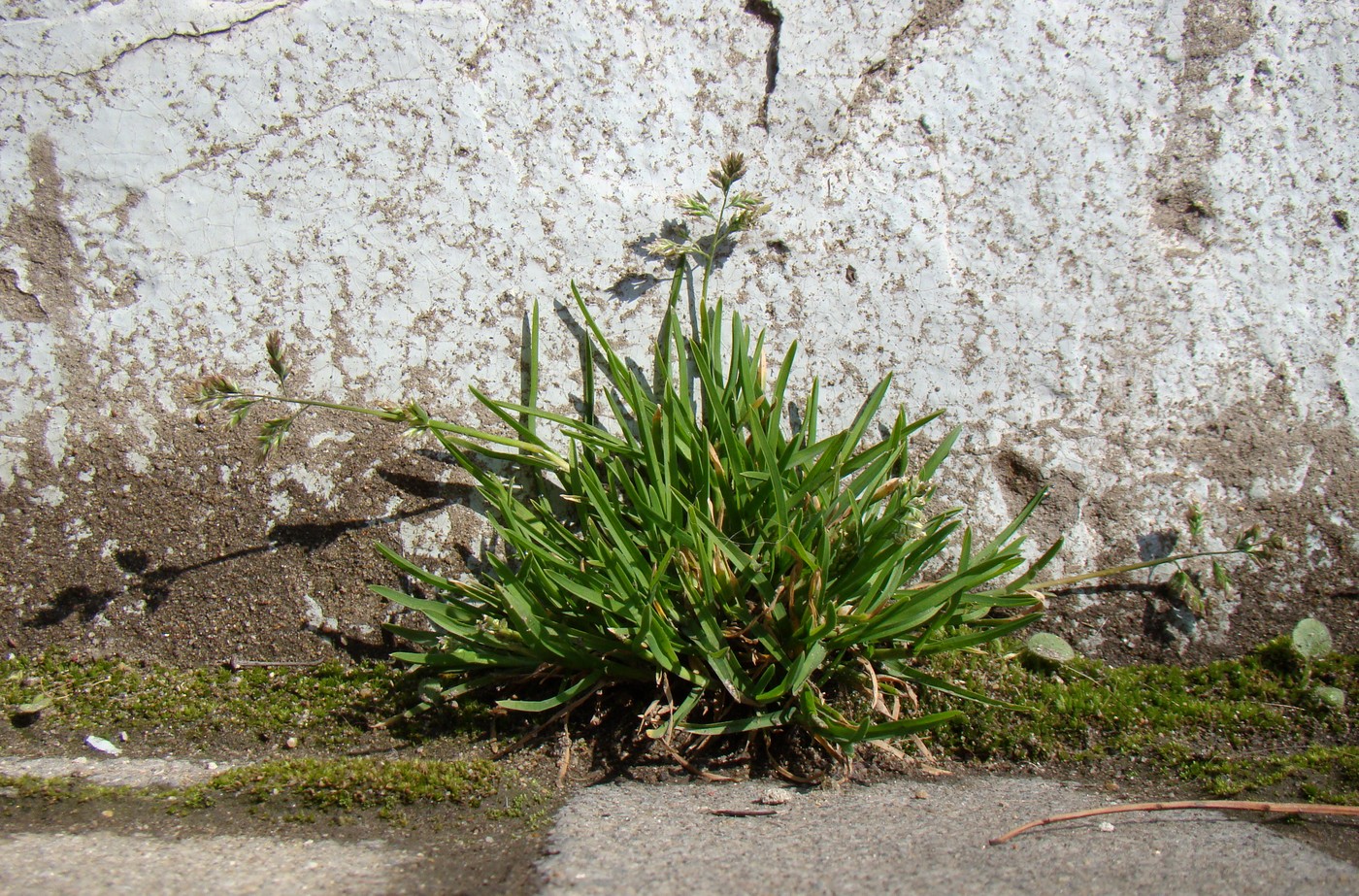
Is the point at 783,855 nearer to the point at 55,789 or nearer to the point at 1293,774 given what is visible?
the point at 1293,774

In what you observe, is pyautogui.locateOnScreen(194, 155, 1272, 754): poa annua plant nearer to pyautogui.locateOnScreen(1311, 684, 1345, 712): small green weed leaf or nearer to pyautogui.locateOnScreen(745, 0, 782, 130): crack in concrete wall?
pyautogui.locateOnScreen(745, 0, 782, 130): crack in concrete wall

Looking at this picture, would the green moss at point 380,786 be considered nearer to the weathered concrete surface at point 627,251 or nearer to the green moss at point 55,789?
the green moss at point 55,789

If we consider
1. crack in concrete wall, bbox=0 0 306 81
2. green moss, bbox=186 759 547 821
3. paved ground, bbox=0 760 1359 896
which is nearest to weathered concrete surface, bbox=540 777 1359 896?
paved ground, bbox=0 760 1359 896

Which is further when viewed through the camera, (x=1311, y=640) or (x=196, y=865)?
(x=1311, y=640)

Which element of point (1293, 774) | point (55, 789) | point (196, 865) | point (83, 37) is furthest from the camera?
point (83, 37)

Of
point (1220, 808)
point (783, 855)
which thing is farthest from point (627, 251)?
point (1220, 808)

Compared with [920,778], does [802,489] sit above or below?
above

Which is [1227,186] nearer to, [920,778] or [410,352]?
[920,778]

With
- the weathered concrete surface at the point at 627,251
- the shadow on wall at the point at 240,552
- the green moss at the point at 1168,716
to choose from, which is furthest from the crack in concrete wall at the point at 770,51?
the green moss at the point at 1168,716

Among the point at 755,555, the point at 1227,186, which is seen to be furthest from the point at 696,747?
the point at 1227,186
